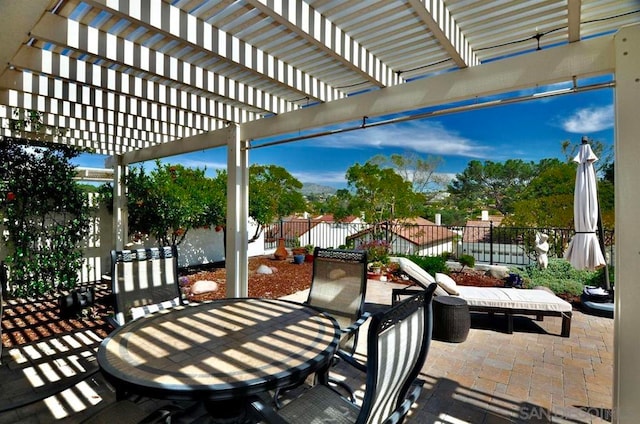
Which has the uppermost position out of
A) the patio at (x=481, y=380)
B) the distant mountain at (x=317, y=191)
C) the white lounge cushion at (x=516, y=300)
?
the distant mountain at (x=317, y=191)

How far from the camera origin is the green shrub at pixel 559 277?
5.79 m

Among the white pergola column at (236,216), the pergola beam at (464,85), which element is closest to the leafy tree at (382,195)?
the white pergola column at (236,216)

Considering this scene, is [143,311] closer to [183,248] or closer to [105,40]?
[105,40]

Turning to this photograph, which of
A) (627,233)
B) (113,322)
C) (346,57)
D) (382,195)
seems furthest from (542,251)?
(113,322)

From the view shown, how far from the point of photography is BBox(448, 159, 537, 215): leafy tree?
95.1ft

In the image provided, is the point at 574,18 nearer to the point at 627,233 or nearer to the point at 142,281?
the point at 627,233

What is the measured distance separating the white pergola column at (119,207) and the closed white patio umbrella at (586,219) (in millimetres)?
8235

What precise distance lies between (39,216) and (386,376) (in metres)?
7.04

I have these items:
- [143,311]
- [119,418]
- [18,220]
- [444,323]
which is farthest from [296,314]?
[18,220]

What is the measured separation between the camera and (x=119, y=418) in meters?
1.68

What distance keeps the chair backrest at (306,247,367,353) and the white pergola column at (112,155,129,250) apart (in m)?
5.89

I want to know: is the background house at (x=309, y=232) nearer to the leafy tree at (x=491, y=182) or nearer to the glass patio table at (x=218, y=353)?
the glass patio table at (x=218, y=353)

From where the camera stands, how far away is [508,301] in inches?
161

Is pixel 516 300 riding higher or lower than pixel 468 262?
higher
